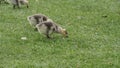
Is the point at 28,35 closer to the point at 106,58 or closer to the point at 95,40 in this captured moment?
the point at 95,40

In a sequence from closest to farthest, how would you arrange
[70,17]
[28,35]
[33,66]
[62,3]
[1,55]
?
1. [33,66]
2. [1,55]
3. [28,35]
4. [70,17]
5. [62,3]

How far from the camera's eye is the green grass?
36.8 ft

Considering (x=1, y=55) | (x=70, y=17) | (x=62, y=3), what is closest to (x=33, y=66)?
(x=1, y=55)

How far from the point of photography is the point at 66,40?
1345 centimetres

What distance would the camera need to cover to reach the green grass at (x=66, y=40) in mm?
11203

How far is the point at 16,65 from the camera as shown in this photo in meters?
10.7

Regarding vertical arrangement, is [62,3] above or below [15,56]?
below

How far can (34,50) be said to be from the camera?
12180 mm

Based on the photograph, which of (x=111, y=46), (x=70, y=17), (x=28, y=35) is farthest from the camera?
(x=70, y=17)

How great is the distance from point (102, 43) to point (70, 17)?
4319 millimetres

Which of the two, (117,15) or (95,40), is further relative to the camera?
(117,15)

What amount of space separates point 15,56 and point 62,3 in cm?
946

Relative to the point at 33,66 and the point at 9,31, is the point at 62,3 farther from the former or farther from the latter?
the point at 33,66

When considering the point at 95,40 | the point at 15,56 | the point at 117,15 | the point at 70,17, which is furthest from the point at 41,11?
the point at 15,56
